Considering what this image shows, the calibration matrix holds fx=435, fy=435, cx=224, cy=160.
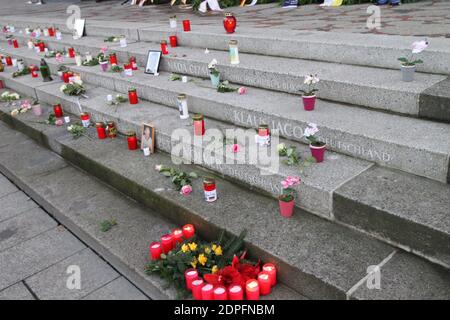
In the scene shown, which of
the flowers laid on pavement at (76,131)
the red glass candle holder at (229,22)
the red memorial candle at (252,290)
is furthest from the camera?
the red glass candle holder at (229,22)

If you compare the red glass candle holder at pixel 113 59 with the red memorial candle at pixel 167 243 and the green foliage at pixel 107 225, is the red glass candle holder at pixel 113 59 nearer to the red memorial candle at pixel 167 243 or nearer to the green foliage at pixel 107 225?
the green foliage at pixel 107 225

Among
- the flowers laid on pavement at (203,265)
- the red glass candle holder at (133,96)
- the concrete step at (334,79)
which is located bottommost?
the flowers laid on pavement at (203,265)

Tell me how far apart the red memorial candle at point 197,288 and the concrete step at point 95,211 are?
6.3 inches

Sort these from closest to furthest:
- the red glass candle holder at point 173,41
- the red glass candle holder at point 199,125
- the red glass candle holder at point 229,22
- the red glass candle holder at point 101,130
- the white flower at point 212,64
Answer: the red glass candle holder at point 199,125
the white flower at point 212,64
the red glass candle holder at point 101,130
the red glass candle holder at point 229,22
the red glass candle holder at point 173,41

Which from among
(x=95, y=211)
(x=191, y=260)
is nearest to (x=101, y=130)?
(x=95, y=211)

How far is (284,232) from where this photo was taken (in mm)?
2967

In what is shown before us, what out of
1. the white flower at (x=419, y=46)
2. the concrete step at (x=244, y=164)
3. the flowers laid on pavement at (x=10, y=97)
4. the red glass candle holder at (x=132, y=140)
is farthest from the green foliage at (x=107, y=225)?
the flowers laid on pavement at (x=10, y=97)

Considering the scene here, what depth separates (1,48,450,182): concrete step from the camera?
9.57ft

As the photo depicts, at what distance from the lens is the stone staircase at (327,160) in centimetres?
259

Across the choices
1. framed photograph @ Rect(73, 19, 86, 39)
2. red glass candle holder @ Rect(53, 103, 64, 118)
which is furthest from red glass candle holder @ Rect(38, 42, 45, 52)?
red glass candle holder @ Rect(53, 103, 64, 118)

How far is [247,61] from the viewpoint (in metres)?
4.80

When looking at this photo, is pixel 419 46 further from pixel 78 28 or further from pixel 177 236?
pixel 78 28

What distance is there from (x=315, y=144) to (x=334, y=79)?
0.87 meters

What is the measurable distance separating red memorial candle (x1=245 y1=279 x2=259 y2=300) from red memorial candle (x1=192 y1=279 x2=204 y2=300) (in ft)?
0.95
